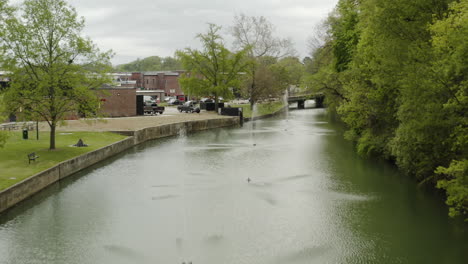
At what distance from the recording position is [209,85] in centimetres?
6781

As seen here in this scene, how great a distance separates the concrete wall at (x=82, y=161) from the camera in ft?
71.0

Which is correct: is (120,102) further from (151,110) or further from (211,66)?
(211,66)

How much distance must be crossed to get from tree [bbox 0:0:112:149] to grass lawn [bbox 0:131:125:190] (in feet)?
5.51

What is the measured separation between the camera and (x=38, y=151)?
3089cm

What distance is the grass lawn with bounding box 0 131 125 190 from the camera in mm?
24422

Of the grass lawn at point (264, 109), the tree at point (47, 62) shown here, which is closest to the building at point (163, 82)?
the grass lawn at point (264, 109)

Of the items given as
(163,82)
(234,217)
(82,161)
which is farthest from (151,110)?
(163,82)

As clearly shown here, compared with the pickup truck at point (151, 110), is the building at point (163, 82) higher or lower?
higher

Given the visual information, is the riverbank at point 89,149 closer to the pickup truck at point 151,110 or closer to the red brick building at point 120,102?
the red brick building at point 120,102

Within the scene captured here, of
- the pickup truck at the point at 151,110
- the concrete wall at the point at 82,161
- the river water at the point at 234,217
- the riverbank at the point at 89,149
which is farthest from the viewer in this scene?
the pickup truck at the point at 151,110

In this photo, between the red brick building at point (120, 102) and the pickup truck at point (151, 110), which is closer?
the red brick building at point (120, 102)

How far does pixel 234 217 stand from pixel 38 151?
16319 mm

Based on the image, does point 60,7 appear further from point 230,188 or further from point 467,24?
point 467,24

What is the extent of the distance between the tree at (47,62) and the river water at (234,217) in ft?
16.7
